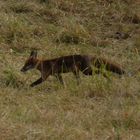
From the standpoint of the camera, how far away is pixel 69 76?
353 inches

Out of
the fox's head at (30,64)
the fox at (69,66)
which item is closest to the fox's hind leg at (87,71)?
the fox at (69,66)

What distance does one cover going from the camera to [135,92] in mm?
7930

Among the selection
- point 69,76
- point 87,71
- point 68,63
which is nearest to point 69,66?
point 68,63

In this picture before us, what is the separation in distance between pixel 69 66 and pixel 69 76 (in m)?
0.45

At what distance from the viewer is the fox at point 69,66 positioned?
8.45 metres

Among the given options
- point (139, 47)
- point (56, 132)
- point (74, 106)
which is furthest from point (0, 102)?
point (139, 47)

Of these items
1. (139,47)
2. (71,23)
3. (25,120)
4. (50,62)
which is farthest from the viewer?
(71,23)

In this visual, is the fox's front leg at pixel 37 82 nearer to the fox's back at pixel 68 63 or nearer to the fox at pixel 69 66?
the fox at pixel 69 66

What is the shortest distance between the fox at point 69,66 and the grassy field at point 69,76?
0.11 meters

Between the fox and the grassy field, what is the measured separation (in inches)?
4.2

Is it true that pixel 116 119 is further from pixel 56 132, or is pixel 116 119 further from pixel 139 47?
pixel 139 47

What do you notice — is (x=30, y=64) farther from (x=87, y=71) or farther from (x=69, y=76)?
(x=87, y=71)

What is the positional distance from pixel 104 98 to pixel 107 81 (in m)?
0.34

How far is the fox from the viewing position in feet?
27.7
